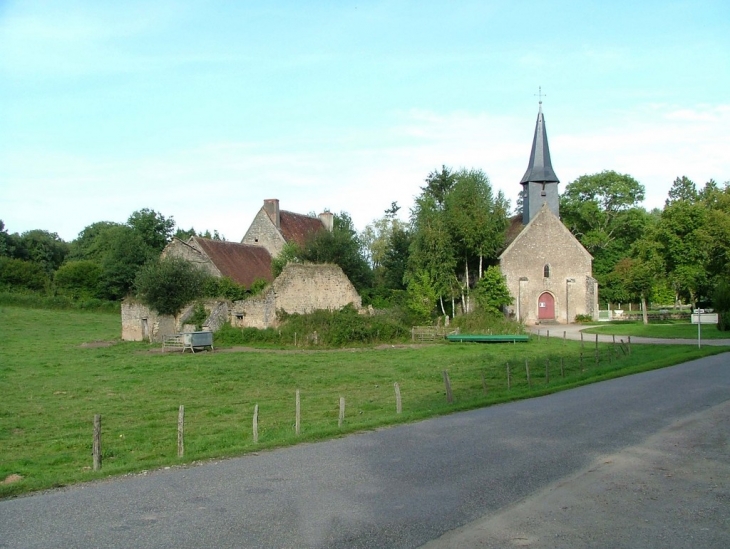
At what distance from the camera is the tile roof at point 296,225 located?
52.8 m

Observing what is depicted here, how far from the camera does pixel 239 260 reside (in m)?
48.0

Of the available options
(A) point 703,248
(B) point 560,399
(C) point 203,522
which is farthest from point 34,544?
(A) point 703,248

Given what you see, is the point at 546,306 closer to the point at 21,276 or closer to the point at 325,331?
the point at 325,331

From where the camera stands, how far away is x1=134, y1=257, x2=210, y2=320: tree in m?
38.6

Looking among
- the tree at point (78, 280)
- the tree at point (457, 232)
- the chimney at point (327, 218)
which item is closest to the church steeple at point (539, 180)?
the tree at point (457, 232)

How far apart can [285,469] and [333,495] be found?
166 centimetres

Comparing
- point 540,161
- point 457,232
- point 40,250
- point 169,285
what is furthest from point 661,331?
point 40,250

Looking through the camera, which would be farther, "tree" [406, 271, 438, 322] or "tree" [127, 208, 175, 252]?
"tree" [127, 208, 175, 252]

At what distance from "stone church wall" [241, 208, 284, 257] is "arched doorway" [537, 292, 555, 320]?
1979 cm

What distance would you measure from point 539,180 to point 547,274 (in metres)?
7.64

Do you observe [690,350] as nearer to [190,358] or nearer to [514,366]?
[514,366]

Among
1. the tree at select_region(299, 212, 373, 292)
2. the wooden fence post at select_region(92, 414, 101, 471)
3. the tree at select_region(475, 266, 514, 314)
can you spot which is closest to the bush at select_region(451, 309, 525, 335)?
the tree at select_region(475, 266, 514, 314)

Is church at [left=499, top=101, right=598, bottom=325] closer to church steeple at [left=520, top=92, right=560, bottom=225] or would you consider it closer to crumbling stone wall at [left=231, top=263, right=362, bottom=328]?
church steeple at [left=520, top=92, right=560, bottom=225]

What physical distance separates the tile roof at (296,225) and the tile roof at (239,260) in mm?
2578
